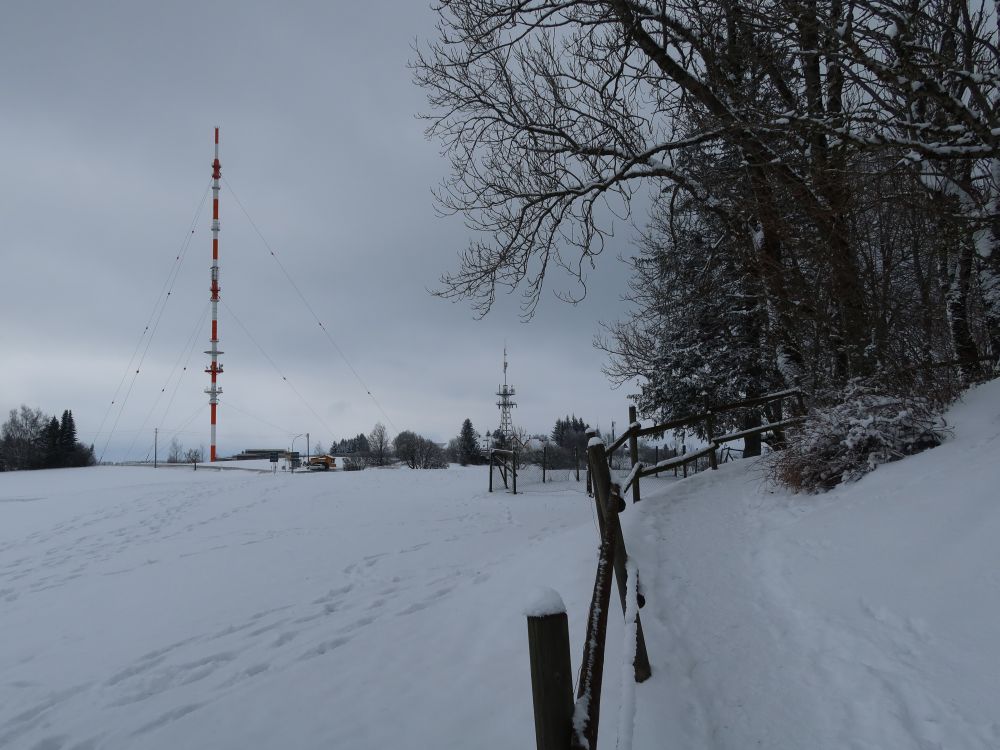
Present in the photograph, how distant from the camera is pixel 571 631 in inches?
154

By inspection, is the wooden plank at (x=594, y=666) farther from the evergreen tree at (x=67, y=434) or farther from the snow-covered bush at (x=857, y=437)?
the evergreen tree at (x=67, y=434)

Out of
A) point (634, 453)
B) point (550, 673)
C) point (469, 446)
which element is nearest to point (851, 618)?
point (550, 673)

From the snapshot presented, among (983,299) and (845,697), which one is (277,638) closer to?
(845,697)

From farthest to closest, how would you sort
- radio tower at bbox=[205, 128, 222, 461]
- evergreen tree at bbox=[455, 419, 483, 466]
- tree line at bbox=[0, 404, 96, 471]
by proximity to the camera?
evergreen tree at bbox=[455, 419, 483, 466] < tree line at bbox=[0, 404, 96, 471] < radio tower at bbox=[205, 128, 222, 461]

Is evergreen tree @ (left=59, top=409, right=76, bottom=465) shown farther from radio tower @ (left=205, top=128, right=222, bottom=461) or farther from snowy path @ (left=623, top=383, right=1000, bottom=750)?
snowy path @ (left=623, top=383, right=1000, bottom=750)

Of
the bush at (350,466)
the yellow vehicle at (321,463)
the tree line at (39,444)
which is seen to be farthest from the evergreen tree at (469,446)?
the tree line at (39,444)

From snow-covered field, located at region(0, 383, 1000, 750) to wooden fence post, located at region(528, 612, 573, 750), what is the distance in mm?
122

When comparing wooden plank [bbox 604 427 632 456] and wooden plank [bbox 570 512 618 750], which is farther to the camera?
wooden plank [bbox 604 427 632 456]

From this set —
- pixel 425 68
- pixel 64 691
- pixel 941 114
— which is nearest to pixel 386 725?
pixel 64 691

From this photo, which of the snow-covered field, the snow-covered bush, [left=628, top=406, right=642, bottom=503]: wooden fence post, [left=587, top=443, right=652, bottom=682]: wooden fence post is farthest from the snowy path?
[left=628, top=406, right=642, bottom=503]: wooden fence post

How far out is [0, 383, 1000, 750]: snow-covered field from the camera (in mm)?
2635

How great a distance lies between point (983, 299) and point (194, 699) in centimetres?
976

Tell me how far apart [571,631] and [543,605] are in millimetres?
2796

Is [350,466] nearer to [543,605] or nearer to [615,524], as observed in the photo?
[615,524]
